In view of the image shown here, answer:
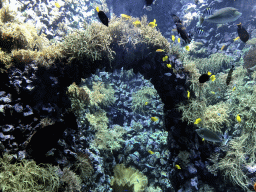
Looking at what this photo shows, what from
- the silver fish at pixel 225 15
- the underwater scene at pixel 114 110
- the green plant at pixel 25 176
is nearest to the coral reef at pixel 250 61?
the underwater scene at pixel 114 110

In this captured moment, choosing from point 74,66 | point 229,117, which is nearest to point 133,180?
point 229,117

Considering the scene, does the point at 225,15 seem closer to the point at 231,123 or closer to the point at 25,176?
the point at 231,123

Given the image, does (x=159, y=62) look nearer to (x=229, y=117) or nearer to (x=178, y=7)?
(x=229, y=117)

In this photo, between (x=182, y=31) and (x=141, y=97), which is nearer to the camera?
(x=182, y=31)

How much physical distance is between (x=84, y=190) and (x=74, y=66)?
2826 millimetres

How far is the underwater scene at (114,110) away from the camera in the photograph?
2.40 metres

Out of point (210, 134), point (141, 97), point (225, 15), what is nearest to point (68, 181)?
point (210, 134)

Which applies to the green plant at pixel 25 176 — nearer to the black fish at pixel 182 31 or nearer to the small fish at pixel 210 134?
the small fish at pixel 210 134

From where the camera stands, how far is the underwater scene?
2.40 meters

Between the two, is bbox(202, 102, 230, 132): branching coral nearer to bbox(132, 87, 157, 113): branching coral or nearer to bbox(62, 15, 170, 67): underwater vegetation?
bbox(62, 15, 170, 67): underwater vegetation

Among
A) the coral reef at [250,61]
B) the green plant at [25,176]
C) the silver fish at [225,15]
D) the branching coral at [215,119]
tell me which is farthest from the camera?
the coral reef at [250,61]

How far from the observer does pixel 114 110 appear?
619cm

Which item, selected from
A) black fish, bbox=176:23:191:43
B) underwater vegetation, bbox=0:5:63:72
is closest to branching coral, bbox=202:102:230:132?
black fish, bbox=176:23:191:43

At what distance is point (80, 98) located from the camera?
393 centimetres
